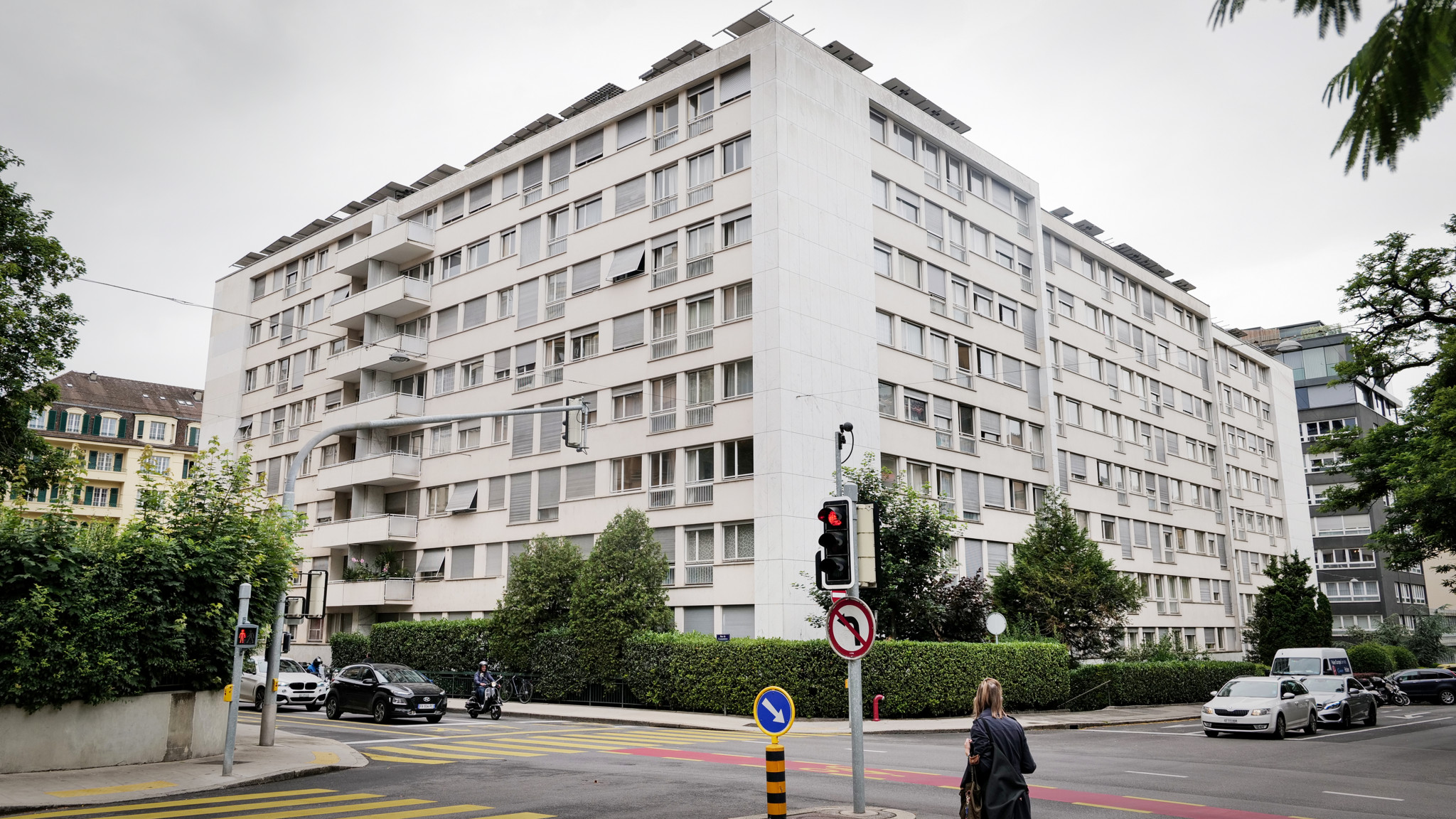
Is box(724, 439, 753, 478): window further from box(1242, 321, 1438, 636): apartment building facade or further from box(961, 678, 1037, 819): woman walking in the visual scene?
box(1242, 321, 1438, 636): apartment building facade

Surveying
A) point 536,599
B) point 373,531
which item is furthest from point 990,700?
point 373,531

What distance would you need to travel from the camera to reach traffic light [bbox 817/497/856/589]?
10.7 meters

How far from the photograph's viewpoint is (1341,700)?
93.0 ft

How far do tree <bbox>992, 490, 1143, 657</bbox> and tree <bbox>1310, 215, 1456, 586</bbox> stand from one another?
8.38m

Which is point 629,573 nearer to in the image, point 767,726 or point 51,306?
point 51,306

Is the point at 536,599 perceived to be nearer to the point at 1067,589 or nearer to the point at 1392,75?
the point at 1067,589

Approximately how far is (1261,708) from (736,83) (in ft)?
83.7

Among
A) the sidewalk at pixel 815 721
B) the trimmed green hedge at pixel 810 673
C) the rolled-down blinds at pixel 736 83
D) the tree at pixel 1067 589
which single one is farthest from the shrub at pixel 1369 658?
the rolled-down blinds at pixel 736 83

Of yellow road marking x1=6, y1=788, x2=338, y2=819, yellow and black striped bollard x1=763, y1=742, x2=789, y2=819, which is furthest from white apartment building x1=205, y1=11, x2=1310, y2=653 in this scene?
yellow and black striped bollard x1=763, y1=742, x2=789, y2=819

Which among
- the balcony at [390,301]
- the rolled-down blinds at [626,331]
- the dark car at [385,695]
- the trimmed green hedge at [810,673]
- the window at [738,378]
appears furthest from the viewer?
the balcony at [390,301]

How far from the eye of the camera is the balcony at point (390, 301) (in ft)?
154

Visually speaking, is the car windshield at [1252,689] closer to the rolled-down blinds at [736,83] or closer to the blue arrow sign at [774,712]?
the blue arrow sign at [774,712]

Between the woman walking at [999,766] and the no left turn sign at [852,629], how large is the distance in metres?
2.55

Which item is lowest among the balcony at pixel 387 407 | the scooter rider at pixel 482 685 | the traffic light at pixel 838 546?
the scooter rider at pixel 482 685
